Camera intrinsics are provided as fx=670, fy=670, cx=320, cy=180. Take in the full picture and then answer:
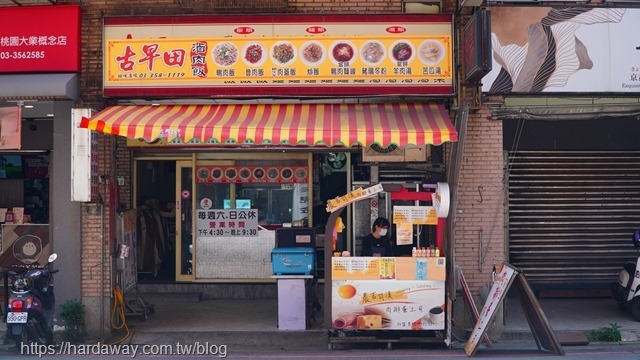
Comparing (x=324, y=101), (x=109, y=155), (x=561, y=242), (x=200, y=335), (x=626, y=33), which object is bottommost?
(x=200, y=335)

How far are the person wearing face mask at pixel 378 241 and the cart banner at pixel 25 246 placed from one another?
6.50 metres

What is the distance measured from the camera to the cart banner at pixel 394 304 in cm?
981

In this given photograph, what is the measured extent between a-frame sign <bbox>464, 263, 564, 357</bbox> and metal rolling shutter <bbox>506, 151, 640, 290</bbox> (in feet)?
12.6

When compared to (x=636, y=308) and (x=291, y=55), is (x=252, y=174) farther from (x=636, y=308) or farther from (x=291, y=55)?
(x=636, y=308)

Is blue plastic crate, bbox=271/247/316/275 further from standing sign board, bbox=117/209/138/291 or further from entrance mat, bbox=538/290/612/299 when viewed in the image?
entrance mat, bbox=538/290/612/299

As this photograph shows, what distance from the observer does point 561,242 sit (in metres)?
13.3

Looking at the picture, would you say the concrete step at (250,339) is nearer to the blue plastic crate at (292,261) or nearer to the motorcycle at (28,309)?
the blue plastic crate at (292,261)

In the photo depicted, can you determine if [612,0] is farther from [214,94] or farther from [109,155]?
[109,155]

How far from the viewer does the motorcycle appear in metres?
9.77

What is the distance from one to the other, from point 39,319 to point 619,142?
35.7ft

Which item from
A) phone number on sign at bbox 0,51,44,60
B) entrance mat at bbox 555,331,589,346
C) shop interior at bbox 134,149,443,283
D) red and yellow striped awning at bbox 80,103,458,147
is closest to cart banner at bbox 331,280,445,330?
entrance mat at bbox 555,331,589,346

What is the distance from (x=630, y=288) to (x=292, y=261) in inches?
230

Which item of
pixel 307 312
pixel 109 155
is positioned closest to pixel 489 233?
pixel 307 312

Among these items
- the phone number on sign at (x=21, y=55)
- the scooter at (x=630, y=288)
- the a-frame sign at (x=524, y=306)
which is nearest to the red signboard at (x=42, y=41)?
the phone number on sign at (x=21, y=55)
